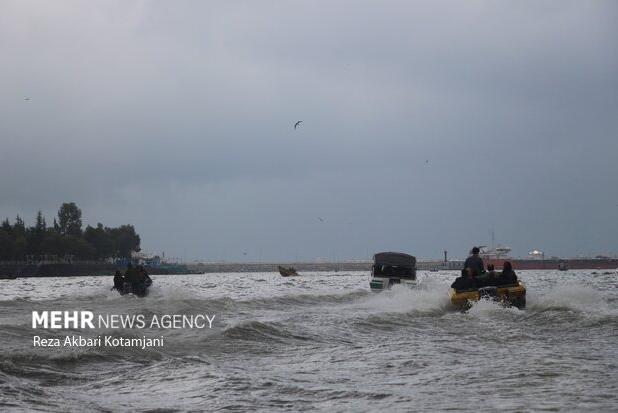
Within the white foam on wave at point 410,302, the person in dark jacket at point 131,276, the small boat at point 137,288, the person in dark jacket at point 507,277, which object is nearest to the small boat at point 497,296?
the person in dark jacket at point 507,277

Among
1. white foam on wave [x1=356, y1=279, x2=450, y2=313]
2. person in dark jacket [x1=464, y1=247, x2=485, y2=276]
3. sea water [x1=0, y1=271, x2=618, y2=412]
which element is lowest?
sea water [x1=0, y1=271, x2=618, y2=412]

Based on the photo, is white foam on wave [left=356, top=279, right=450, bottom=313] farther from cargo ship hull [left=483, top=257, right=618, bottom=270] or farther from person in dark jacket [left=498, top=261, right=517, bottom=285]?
cargo ship hull [left=483, top=257, right=618, bottom=270]

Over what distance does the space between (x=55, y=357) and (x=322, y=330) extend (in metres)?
8.02

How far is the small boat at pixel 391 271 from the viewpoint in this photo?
1630 inches

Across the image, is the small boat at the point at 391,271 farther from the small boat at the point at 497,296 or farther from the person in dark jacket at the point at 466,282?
the small boat at the point at 497,296

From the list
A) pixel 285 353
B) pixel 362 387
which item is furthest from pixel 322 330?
pixel 362 387

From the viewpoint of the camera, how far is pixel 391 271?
138 ft

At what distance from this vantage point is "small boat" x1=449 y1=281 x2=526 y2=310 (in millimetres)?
26484

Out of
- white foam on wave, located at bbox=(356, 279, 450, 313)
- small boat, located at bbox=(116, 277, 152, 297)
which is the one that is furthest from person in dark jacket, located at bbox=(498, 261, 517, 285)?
small boat, located at bbox=(116, 277, 152, 297)

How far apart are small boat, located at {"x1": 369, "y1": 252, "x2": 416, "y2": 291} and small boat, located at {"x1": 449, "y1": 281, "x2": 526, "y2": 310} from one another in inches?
528

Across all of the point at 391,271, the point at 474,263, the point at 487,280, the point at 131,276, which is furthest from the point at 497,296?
the point at 131,276

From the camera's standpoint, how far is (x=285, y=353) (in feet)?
56.0

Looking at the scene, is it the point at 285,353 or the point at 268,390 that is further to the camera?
the point at 285,353

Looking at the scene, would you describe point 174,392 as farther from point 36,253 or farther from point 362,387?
point 36,253
